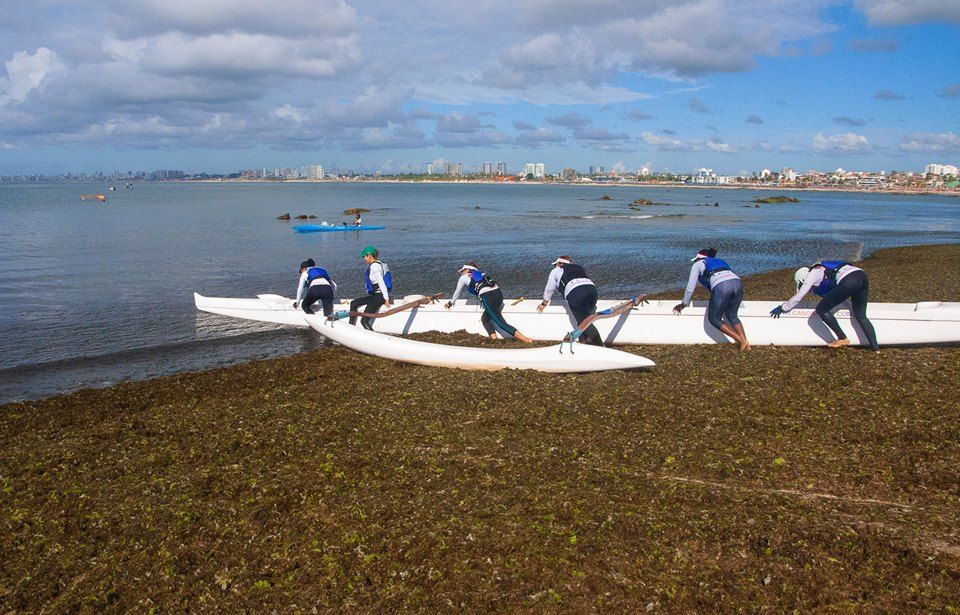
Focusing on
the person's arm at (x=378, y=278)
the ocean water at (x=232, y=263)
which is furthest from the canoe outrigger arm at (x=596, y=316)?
the ocean water at (x=232, y=263)

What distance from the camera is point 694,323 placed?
11.9 metres

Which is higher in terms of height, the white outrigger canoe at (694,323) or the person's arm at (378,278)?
the person's arm at (378,278)

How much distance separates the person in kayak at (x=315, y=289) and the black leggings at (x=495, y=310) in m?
3.48

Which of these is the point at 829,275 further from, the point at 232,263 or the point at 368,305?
the point at 232,263

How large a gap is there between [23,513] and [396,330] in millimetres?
8319

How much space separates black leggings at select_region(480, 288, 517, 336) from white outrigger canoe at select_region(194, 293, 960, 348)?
37cm

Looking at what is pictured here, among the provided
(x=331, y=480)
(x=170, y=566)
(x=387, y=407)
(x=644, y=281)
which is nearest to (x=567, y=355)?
(x=387, y=407)

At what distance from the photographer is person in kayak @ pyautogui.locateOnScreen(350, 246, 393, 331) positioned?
1296 cm

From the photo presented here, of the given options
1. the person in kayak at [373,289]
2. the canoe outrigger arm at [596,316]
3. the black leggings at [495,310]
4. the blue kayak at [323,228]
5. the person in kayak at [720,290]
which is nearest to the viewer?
the canoe outrigger arm at [596,316]

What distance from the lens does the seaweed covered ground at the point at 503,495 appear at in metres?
4.58

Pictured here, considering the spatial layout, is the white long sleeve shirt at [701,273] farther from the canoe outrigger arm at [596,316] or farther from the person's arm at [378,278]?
the person's arm at [378,278]

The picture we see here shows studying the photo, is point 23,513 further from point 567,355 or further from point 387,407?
point 567,355

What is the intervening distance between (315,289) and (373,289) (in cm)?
129

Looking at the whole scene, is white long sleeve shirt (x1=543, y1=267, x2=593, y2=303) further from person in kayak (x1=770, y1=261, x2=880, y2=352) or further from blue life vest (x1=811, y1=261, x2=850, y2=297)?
blue life vest (x1=811, y1=261, x2=850, y2=297)
